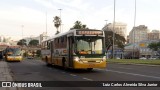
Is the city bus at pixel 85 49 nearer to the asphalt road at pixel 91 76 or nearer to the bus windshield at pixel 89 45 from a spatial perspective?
the bus windshield at pixel 89 45

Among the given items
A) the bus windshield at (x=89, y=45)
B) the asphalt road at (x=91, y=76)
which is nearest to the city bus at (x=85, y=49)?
the bus windshield at (x=89, y=45)

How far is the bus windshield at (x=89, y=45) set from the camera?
25375mm

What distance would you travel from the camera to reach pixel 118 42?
13825cm

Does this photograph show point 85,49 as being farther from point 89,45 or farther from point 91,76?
point 91,76

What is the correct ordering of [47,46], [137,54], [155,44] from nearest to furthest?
[47,46] < [155,44] < [137,54]

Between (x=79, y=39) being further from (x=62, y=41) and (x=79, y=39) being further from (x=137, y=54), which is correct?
(x=137, y=54)

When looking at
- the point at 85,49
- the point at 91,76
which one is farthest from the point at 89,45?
the point at 91,76

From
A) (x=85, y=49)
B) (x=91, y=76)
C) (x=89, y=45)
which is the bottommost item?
(x=91, y=76)

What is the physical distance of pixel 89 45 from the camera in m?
25.5

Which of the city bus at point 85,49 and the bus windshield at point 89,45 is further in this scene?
the bus windshield at point 89,45

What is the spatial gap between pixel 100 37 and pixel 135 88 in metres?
11.0

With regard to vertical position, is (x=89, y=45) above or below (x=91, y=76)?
above

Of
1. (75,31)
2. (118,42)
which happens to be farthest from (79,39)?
(118,42)

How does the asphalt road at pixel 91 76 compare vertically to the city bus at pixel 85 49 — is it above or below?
below
